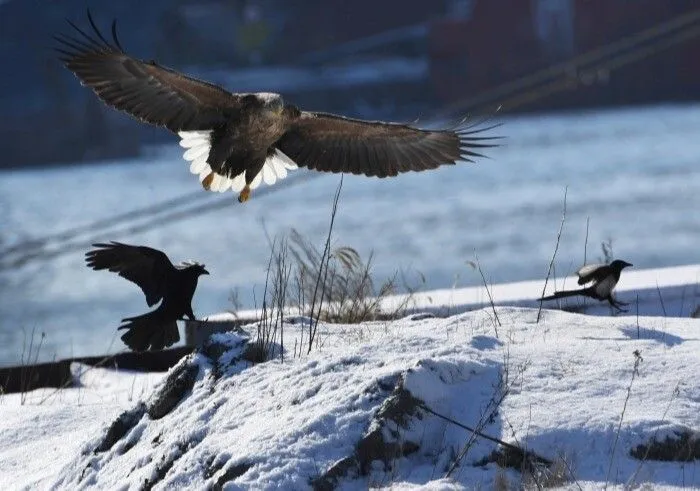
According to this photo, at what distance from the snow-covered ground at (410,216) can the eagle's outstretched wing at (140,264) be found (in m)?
9.10

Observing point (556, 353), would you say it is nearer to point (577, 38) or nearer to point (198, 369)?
point (198, 369)

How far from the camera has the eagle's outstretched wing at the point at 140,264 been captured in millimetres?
4578

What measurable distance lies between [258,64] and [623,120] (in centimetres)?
1094

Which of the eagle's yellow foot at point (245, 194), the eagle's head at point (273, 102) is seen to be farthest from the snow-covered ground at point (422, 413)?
the eagle's yellow foot at point (245, 194)

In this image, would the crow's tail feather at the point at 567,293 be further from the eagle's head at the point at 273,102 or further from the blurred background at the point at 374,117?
the blurred background at the point at 374,117

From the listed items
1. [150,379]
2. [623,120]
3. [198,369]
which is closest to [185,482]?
[198,369]

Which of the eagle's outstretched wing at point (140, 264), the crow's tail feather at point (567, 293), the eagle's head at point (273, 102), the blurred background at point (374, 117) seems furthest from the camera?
the blurred background at point (374, 117)

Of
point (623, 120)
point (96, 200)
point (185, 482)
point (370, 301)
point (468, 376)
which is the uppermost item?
point (623, 120)

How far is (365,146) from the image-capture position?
20.8 ft

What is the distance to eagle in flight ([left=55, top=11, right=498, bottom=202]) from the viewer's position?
5887 mm

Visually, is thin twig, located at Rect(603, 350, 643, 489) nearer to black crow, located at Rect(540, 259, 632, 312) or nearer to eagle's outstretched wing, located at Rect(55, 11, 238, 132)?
black crow, located at Rect(540, 259, 632, 312)

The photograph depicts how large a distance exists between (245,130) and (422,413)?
9.00ft

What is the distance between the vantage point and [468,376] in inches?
138

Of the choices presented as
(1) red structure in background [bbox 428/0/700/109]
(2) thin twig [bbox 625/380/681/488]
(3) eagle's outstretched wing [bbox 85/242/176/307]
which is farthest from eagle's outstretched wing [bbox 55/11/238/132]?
(1) red structure in background [bbox 428/0/700/109]
